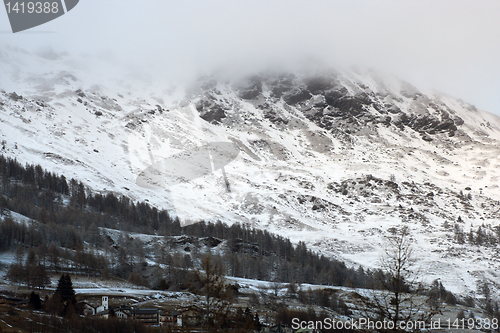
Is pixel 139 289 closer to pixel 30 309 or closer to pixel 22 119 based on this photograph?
pixel 30 309

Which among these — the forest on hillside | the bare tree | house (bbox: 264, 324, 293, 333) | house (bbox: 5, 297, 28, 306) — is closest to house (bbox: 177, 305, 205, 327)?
the bare tree

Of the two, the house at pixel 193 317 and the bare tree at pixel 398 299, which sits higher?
the bare tree at pixel 398 299

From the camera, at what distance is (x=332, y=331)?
48.2 m

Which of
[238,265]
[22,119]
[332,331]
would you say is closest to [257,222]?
[238,265]

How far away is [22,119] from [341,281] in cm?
15080

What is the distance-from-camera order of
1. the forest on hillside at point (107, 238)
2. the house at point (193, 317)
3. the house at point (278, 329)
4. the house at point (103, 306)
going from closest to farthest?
the house at point (193, 317) < the house at point (278, 329) < the house at point (103, 306) < the forest on hillside at point (107, 238)

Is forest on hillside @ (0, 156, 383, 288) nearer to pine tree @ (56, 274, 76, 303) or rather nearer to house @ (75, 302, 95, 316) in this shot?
pine tree @ (56, 274, 76, 303)

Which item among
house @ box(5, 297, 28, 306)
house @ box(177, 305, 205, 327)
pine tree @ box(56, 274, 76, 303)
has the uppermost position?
house @ box(177, 305, 205, 327)

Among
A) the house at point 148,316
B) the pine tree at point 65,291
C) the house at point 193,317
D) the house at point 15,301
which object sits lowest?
the house at point 148,316

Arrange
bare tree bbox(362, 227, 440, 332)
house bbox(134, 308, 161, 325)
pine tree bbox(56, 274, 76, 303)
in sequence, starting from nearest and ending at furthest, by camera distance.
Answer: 1. bare tree bbox(362, 227, 440, 332)
2. house bbox(134, 308, 161, 325)
3. pine tree bbox(56, 274, 76, 303)

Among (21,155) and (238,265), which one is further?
(21,155)

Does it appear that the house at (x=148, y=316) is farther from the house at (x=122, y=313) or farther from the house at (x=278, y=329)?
the house at (x=278, y=329)

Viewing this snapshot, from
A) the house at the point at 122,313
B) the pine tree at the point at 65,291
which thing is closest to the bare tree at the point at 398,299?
A: the house at the point at 122,313

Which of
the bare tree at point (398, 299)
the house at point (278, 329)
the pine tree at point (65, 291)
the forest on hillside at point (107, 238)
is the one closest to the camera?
the bare tree at point (398, 299)
